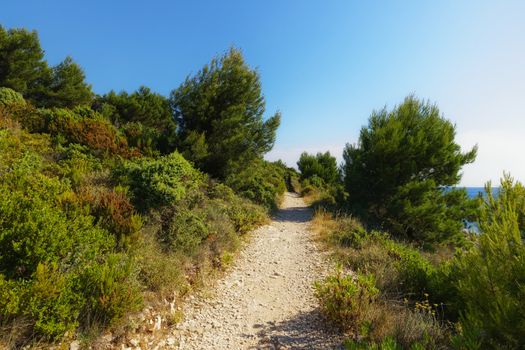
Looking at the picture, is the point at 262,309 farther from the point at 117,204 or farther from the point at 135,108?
the point at 135,108

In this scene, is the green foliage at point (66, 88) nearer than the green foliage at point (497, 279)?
No

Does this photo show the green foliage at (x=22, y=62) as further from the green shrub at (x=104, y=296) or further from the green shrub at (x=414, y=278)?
the green shrub at (x=414, y=278)

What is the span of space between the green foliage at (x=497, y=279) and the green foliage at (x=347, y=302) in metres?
1.30

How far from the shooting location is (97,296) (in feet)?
9.59

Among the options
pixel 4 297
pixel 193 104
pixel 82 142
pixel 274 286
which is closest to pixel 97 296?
pixel 4 297

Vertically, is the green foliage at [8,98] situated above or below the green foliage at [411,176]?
above

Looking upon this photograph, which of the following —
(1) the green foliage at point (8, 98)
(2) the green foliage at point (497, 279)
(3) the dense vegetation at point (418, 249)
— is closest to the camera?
(2) the green foliage at point (497, 279)

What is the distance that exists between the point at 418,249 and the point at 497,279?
7258 millimetres

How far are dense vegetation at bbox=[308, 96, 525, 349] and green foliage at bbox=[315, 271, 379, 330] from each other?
0.01 meters

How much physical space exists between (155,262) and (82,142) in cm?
654

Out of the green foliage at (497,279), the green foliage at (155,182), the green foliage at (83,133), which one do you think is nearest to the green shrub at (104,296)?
the green foliage at (155,182)

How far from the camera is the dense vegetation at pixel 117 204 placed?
274cm

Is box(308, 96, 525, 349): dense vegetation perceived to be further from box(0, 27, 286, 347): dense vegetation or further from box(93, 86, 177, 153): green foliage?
box(93, 86, 177, 153): green foliage

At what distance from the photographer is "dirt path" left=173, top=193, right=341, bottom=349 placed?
11.4 feet
